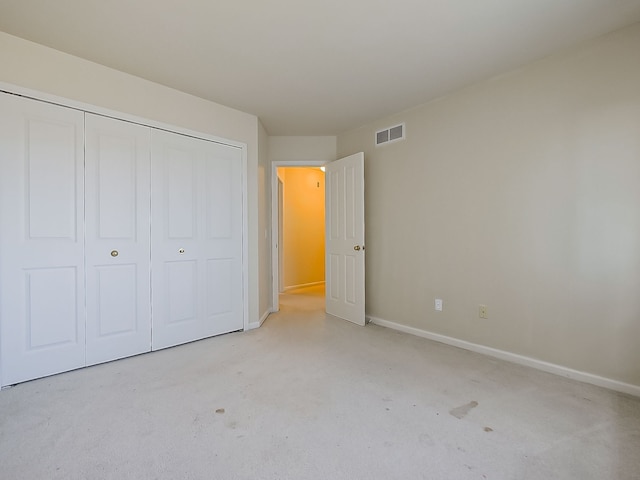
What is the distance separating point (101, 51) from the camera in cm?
229

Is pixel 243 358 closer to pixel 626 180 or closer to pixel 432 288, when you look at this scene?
pixel 432 288

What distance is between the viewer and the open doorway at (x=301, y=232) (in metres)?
5.93

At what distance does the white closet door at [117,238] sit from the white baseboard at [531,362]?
266 centimetres

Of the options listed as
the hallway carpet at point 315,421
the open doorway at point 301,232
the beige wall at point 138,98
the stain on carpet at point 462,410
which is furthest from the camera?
the open doorway at point 301,232

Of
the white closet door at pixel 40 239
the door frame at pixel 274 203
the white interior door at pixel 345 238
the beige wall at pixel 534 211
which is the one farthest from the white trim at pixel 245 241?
the beige wall at pixel 534 211

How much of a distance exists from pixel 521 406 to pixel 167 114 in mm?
3562

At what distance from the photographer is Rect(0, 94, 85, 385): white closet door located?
2.11 metres

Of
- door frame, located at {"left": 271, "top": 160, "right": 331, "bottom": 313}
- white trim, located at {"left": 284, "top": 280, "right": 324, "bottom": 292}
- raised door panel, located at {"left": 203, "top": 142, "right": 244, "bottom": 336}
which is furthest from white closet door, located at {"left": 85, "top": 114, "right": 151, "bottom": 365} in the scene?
white trim, located at {"left": 284, "top": 280, "right": 324, "bottom": 292}

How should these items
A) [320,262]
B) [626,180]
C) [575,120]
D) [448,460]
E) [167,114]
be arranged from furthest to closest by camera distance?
1. [320,262]
2. [167,114]
3. [575,120]
4. [626,180]
5. [448,460]

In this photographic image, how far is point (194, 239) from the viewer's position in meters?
3.06

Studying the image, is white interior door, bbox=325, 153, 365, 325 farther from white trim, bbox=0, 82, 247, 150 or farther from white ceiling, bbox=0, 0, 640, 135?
white trim, bbox=0, 82, 247, 150

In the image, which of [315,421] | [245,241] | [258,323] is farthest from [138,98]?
[315,421]

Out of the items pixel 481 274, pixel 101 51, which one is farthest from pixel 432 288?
pixel 101 51

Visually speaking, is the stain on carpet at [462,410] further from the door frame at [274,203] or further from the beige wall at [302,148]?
the beige wall at [302,148]
